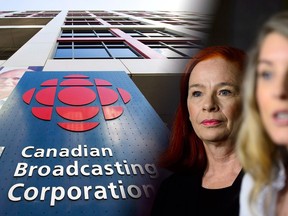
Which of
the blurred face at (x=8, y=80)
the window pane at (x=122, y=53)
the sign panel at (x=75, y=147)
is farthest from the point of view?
the window pane at (x=122, y=53)

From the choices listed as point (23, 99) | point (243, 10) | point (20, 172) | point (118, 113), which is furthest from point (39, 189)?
point (243, 10)

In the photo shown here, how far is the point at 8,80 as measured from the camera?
20.0 feet

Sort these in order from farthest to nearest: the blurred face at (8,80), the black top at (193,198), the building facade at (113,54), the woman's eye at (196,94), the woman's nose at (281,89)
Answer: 1. the building facade at (113,54)
2. the blurred face at (8,80)
3. the woman's eye at (196,94)
4. the black top at (193,198)
5. the woman's nose at (281,89)

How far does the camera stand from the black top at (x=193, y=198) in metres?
0.90

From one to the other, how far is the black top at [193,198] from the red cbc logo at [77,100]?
324cm

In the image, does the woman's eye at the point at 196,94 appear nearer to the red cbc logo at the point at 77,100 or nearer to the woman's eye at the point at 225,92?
the woman's eye at the point at 225,92

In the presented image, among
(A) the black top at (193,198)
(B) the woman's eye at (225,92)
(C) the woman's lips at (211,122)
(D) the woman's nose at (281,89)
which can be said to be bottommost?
(A) the black top at (193,198)

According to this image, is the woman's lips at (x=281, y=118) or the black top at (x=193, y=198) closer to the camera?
the woman's lips at (x=281, y=118)

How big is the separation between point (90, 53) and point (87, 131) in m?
5.54

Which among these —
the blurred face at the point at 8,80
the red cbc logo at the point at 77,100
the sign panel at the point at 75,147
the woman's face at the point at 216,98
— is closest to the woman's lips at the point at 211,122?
the woman's face at the point at 216,98

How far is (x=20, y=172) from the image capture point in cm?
337

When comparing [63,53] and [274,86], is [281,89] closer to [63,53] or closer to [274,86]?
[274,86]

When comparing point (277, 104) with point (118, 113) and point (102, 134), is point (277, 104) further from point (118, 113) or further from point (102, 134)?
point (118, 113)

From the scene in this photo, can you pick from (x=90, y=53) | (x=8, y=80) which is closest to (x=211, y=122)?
(x=8, y=80)
